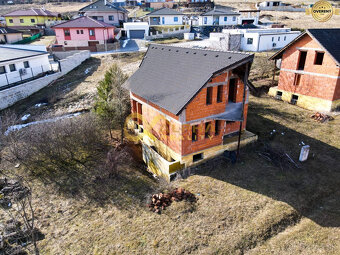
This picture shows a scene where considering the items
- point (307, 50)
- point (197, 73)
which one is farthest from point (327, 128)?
point (197, 73)

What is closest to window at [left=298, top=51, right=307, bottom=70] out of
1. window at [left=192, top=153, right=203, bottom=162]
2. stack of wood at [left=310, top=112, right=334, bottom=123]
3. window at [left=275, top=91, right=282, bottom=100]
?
window at [left=275, top=91, right=282, bottom=100]

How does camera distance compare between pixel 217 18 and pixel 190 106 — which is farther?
pixel 217 18

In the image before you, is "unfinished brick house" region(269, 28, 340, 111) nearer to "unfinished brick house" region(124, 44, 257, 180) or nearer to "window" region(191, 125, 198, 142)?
"unfinished brick house" region(124, 44, 257, 180)

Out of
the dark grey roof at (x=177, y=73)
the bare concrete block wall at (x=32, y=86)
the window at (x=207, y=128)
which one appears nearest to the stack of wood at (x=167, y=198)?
the window at (x=207, y=128)

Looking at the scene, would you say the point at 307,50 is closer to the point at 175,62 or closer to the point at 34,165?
the point at 175,62

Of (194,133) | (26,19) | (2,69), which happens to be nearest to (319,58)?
(194,133)

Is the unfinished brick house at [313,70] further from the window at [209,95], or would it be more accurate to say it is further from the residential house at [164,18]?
the residential house at [164,18]

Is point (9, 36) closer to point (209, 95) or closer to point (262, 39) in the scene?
point (262, 39)
